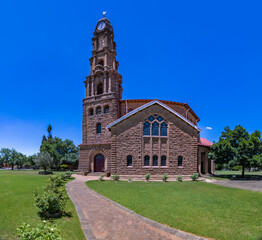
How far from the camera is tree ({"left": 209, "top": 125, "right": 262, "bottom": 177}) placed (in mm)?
23797

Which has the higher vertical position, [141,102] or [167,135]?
[141,102]

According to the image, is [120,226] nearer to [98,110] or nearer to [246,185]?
[246,185]

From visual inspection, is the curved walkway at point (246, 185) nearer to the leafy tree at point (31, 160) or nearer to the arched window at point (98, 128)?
the arched window at point (98, 128)

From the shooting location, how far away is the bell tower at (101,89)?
100 ft

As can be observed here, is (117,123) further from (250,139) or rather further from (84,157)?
(250,139)

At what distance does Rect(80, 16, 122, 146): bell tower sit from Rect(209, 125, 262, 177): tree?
1703 centimetres

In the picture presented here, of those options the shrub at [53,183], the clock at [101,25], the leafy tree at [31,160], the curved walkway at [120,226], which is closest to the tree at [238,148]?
the curved walkway at [120,226]

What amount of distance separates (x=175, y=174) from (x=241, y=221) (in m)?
16.2

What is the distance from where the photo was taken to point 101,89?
34.0m

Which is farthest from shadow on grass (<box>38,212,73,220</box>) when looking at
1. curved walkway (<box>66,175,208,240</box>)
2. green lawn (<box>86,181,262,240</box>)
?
green lawn (<box>86,181,262,240</box>)

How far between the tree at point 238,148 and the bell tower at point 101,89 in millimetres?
17026

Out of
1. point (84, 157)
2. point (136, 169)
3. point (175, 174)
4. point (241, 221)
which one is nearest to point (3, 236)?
point (241, 221)

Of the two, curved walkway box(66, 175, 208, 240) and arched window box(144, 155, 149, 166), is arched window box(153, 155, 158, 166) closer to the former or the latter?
arched window box(144, 155, 149, 166)

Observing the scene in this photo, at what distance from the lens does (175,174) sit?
23719 millimetres
